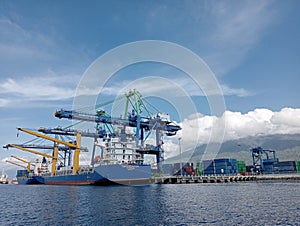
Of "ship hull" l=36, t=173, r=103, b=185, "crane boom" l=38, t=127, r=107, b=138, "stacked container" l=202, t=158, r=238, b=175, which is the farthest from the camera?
"stacked container" l=202, t=158, r=238, b=175

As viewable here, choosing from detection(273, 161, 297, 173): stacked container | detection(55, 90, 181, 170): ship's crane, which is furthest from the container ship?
detection(273, 161, 297, 173): stacked container

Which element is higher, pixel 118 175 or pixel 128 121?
pixel 128 121

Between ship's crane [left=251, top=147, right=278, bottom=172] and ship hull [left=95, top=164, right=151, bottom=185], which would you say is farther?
ship's crane [left=251, top=147, right=278, bottom=172]

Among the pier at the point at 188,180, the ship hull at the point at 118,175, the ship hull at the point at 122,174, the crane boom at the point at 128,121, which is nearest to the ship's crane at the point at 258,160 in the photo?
the pier at the point at 188,180

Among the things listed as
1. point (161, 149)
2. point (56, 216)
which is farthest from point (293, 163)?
point (56, 216)

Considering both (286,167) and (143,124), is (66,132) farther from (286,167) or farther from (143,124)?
(286,167)

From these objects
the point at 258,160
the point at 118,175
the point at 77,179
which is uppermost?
the point at 258,160

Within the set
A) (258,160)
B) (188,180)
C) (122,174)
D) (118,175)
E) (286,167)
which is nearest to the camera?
(118,175)

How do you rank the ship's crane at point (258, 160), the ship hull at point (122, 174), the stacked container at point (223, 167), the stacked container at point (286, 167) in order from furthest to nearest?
the stacked container at point (223, 167) → the stacked container at point (286, 167) → the ship's crane at point (258, 160) → the ship hull at point (122, 174)

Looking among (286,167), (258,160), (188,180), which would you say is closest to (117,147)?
(188,180)

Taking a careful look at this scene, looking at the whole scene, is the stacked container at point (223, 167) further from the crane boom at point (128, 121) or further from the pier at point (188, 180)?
the crane boom at point (128, 121)

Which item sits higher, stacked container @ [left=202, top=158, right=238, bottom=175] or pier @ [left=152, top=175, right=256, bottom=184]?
stacked container @ [left=202, top=158, right=238, bottom=175]

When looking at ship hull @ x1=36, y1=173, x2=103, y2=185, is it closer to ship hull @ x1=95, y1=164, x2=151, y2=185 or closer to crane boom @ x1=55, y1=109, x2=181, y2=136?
ship hull @ x1=95, y1=164, x2=151, y2=185

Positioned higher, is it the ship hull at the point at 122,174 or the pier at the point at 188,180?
the ship hull at the point at 122,174
